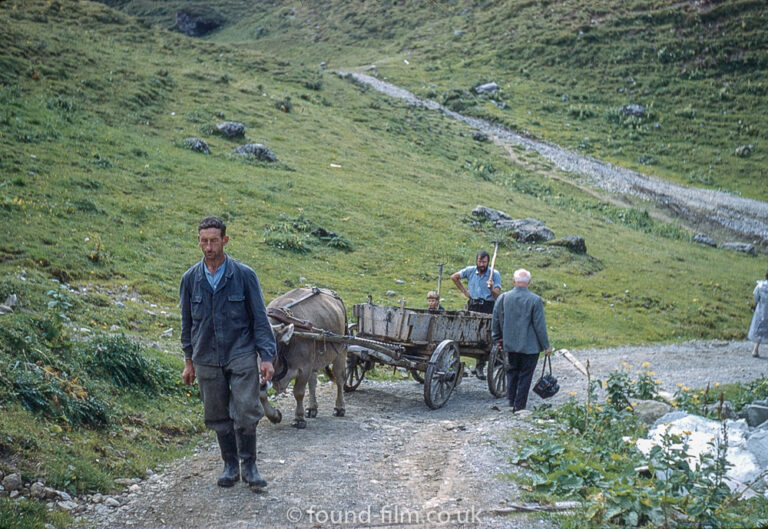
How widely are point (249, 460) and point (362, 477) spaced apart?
1.29 metres

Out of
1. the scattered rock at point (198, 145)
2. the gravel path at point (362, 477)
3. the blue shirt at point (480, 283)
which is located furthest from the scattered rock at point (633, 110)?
the gravel path at point (362, 477)

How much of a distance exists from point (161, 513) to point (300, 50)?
76918mm

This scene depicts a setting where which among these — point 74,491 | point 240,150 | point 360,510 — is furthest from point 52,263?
point 240,150

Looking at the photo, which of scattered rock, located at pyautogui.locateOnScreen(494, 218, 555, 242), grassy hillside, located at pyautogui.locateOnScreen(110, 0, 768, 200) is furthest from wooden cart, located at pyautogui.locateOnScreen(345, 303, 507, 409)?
grassy hillside, located at pyautogui.locateOnScreen(110, 0, 768, 200)

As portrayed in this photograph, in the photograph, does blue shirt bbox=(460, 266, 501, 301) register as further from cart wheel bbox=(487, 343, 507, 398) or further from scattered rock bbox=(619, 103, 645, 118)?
Result: scattered rock bbox=(619, 103, 645, 118)

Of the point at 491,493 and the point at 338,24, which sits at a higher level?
the point at 338,24

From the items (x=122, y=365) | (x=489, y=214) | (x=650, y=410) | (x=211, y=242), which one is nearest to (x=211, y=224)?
(x=211, y=242)

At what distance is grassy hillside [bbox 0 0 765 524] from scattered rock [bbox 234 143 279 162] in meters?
0.74

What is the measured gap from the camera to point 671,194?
42.2 meters

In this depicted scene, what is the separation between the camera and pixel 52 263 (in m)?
15.1

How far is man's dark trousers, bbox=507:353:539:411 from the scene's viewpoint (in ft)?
34.4

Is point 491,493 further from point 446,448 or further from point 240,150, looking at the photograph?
point 240,150

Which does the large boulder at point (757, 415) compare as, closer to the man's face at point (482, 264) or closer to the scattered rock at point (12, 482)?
the man's face at point (482, 264)

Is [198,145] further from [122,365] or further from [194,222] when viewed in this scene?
[122,365]
